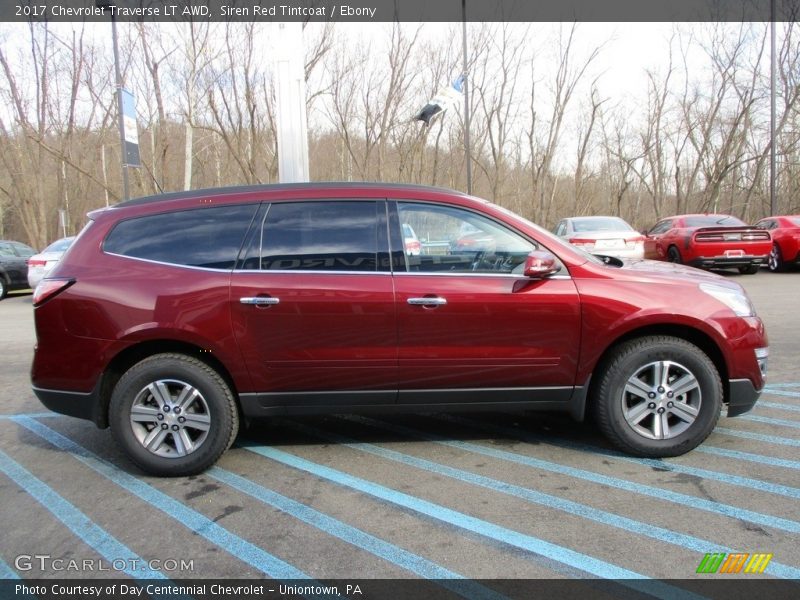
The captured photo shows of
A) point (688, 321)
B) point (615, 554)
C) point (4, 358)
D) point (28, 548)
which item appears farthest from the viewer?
point (4, 358)

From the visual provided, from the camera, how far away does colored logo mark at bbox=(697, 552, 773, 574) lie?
8.18 feet

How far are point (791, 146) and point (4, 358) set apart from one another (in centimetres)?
3382

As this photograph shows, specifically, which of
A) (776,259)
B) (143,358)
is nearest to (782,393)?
(143,358)

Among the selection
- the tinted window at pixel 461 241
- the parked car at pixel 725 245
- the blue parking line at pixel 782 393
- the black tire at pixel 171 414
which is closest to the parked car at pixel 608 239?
the parked car at pixel 725 245

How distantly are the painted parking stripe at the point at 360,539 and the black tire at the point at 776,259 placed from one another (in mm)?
14776

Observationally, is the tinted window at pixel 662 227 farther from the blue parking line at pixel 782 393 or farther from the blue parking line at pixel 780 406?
the blue parking line at pixel 780 406

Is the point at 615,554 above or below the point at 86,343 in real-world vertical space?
below

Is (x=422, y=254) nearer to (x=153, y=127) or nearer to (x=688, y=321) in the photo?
(x=688, y=321)

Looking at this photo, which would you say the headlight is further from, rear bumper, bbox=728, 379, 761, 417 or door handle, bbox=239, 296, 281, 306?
door handle, bbox=239, 296, 281, 306

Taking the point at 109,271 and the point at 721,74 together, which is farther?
the point at 721,74

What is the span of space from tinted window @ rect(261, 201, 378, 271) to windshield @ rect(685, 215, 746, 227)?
1271cm

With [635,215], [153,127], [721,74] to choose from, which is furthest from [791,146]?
[153,127]

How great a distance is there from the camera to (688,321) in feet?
11.6

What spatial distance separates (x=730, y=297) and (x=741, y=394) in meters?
0.63
